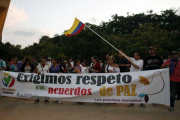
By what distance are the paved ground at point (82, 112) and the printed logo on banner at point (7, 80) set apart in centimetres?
92

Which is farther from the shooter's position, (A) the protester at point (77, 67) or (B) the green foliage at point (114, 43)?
(B) the green foliage at point (114, 43)

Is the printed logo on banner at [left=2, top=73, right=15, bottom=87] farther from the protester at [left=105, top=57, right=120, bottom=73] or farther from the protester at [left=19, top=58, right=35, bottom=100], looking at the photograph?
the protester at [left=105, top=57, right=120, bottom=73]

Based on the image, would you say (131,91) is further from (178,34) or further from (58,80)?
(178,34)

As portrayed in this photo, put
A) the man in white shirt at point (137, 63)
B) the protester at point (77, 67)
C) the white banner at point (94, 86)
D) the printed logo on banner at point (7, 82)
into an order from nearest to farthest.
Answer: the white banner at point (94, 86)
the man in white shirt at point (137, 63)
the protester at point (77, 67)
the printed logo on banner at point (7, 82)

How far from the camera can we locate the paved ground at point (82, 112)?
4.74 meters

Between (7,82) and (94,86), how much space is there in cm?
371

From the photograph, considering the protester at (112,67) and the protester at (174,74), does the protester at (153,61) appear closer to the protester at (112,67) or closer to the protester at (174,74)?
the protester at (174,74)

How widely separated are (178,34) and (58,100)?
24.6 m

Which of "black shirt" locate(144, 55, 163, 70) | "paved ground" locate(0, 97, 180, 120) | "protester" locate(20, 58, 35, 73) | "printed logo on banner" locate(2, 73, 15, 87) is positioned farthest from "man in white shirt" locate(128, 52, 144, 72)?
"printed logo on banner" locate(2, 73, 15, 87)

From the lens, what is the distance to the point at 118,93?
18.4 ft

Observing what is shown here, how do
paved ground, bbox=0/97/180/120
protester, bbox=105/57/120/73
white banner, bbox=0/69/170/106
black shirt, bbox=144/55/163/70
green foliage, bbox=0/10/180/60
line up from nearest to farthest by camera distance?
1. paved ground, bbox=0/97/180/120
2. white banner, bbox=0/69/170/106
3. black shirt, bbox=144/55/163/70
4. protester, bbox=105/57/120/73
5. green foliage, bbox=0/10/180/60

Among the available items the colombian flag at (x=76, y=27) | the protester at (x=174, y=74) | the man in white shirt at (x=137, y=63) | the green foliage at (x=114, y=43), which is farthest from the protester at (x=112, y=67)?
the green foliage at (x=114, y=43)

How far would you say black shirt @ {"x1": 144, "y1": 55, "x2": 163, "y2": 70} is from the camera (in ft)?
18.2

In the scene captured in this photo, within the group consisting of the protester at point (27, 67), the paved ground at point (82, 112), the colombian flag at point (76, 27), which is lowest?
the paved ground at point (82, 112)
